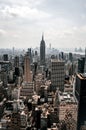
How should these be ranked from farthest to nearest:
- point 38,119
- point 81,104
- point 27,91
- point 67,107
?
point 27,91 < point 38,119 < point 67,107 < point 81,104

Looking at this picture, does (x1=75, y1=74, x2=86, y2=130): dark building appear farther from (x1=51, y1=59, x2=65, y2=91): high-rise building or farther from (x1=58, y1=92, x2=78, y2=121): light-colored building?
(x1=51, y1=59, x2=65, y2=91): high-rise building

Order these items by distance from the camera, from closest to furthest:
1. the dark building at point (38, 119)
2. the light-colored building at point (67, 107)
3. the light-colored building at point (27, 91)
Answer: the light-colored building at point (67, 107)
the dark building at point (38, 119)
the light-colored building at point (27, 91)

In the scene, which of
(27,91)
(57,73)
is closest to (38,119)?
(27,91)

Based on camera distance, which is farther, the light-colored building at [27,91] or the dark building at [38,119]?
the light-colored building at [27,91]

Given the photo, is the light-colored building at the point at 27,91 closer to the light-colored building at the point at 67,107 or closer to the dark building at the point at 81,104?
the light-colored building at the point at 67,107

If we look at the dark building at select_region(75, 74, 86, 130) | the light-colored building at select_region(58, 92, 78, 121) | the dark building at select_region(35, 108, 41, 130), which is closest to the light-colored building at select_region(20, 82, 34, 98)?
the dark building at select_region(35, 108, 41, 130)

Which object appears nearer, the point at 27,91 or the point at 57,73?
the point at 27,91

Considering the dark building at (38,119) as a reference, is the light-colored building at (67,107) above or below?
above

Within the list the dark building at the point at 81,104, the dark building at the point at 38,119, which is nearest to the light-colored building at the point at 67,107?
the dark building at the point at 81,104

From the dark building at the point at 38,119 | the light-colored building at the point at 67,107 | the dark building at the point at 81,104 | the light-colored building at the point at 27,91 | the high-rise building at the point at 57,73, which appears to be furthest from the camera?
the high-rise building at the point at 57,73

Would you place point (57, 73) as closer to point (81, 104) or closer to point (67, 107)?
point (67, 107)

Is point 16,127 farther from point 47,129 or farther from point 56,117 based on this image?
point 56,117
